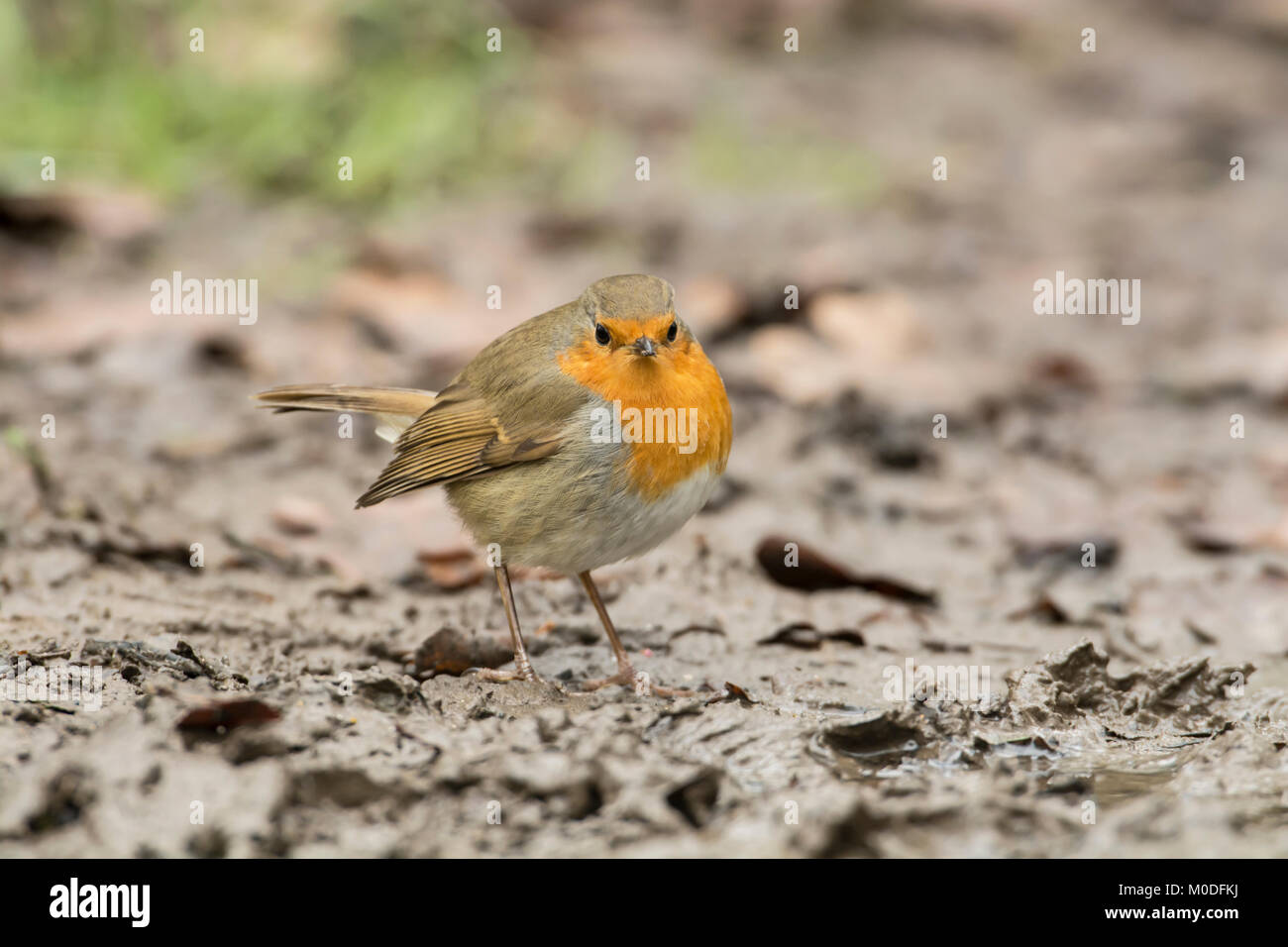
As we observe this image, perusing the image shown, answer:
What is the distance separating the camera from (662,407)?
3979mm

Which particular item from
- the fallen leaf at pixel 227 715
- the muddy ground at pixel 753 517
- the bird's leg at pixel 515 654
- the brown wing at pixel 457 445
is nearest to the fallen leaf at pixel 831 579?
the muddy ground at pixel 753 517

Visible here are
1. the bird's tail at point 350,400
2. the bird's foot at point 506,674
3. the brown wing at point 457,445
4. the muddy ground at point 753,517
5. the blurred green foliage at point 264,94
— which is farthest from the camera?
the blurred green foliage at point 264,94

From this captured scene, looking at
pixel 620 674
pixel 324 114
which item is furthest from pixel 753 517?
pixel 324 114

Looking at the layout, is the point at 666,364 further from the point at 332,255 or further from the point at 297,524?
the point at 332,255

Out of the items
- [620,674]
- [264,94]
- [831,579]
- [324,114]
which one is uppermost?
[264,94]

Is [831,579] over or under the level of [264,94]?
under

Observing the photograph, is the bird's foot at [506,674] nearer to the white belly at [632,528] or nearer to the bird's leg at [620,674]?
the bird's leg at [620,674]

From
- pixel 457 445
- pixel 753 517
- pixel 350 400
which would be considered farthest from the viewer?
pixel 753 517

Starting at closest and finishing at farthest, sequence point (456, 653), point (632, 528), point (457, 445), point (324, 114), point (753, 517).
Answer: point (632, 528) → point (456, 653) → point (457, 445) → point (753, 517) → point (324, 114)

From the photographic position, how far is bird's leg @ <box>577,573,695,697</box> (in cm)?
395

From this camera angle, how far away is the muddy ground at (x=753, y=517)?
3051 millimetres

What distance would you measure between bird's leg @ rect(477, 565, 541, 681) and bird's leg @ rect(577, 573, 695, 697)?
17 centimetres

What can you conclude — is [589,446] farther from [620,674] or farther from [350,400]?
[350,400]

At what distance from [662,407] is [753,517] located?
4.53 ft
